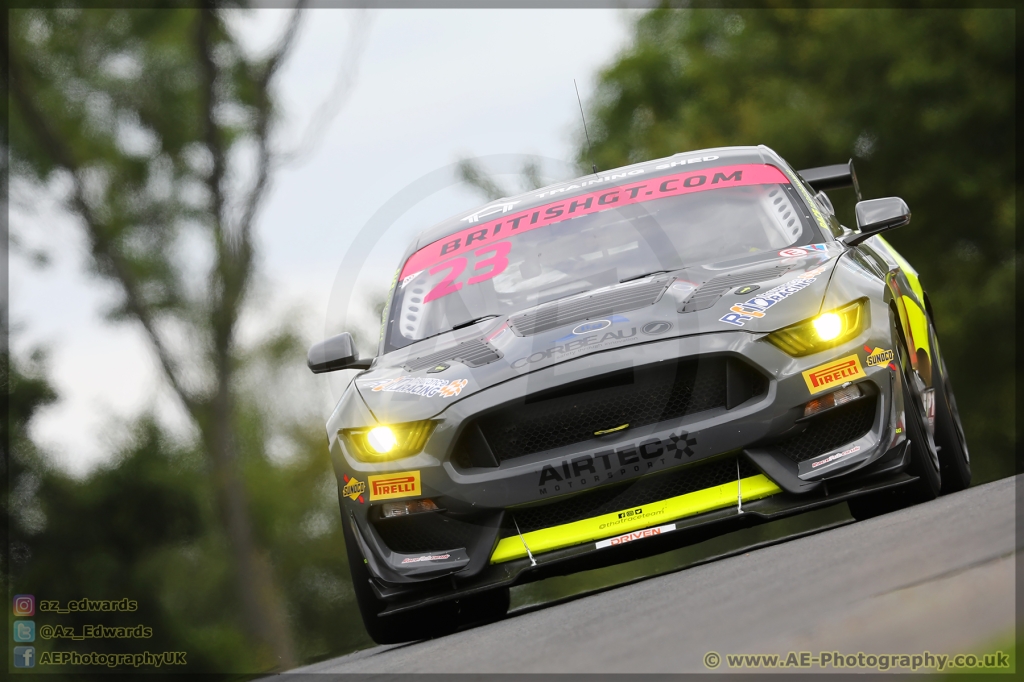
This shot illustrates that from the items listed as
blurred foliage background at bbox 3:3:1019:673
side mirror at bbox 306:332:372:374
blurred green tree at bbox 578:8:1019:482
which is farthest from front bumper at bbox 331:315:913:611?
blurred green tree at bbox 578:8:1019:482

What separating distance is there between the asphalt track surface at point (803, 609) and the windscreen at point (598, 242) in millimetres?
1643

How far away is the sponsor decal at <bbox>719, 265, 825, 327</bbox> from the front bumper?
99 millimetres

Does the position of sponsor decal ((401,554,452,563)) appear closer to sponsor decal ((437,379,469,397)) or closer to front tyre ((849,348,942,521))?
sponsor decal ((437,379,469,397))

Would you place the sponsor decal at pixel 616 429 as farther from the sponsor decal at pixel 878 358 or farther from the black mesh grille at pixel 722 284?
the sponsor decal at pixel 878 358

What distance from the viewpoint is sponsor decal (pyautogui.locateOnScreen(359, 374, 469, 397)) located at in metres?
4.89

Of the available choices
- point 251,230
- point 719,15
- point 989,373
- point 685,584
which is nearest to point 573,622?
point 685,584

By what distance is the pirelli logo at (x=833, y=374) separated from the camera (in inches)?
182

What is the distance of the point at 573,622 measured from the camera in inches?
157

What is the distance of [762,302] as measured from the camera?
4.80 m

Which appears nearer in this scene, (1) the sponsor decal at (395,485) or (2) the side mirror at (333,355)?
(1) the sponsor decal at (395,485)

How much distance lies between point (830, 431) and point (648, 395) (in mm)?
704

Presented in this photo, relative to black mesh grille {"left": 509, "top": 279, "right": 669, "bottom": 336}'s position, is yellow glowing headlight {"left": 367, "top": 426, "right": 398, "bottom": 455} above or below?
below

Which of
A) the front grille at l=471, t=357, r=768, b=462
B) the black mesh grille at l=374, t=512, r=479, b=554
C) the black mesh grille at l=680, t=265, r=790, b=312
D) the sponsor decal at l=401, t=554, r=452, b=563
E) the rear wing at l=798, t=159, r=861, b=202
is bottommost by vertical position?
the sponsor decal at l=401, t=554, r=452, b=563

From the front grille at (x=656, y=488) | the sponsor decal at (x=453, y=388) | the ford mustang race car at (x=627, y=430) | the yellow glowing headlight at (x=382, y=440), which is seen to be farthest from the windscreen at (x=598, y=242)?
the front grille at (x=656, y=488)
